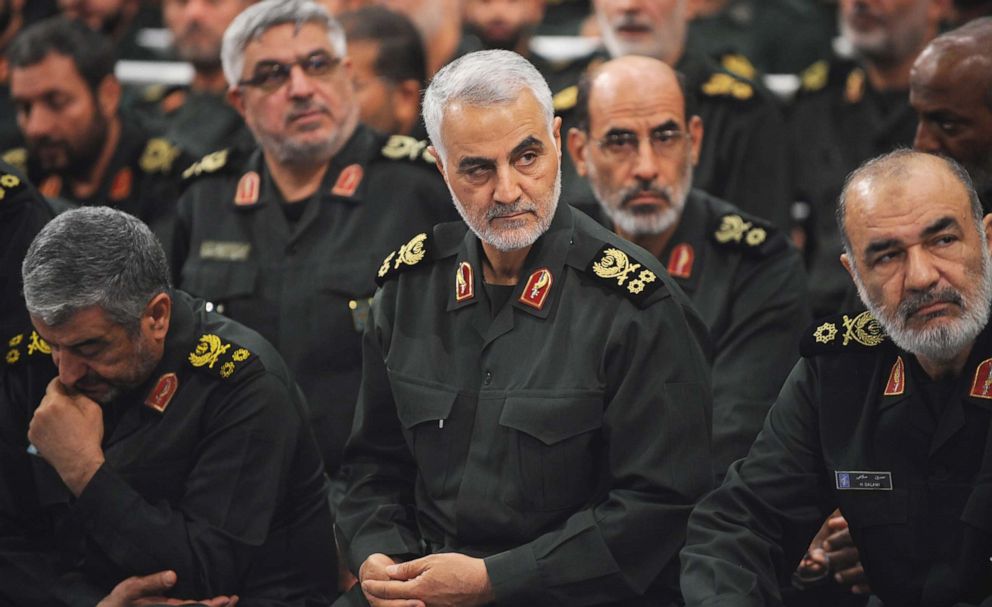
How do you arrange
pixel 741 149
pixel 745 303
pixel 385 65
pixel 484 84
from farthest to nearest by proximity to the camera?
pixel 385 65 < pixel 741 149 < pixel 745 303 < pixel 484 84

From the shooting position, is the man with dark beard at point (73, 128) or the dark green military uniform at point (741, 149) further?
the man with dark beard at point (73, 128)

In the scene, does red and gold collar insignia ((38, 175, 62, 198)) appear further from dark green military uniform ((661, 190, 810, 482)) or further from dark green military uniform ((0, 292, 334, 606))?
dark green military uniform ((661, 190, 810, 482))

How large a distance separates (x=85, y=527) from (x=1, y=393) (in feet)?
1.77

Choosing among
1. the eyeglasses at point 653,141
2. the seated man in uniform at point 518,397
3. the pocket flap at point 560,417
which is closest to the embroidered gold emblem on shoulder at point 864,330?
the seated man in uniform at point 518,397

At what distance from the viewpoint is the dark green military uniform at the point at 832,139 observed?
5.54m

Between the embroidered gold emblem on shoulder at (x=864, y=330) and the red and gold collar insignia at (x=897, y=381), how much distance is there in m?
0.07

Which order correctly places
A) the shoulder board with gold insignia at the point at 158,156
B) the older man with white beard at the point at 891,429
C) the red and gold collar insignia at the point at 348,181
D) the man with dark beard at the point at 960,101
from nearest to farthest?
1. the older man with white beard at the point at 891,429
2. the man with dark beard at the point at 960,101
3. the red and gold collar insignia at the point at 348,181
4. the shoulder board with gold insignia at the point at 158,156

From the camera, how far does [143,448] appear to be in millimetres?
3918

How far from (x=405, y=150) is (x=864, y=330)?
6.19 ft

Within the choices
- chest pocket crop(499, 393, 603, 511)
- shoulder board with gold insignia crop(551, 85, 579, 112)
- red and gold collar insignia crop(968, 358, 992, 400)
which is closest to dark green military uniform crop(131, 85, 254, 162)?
shoulder board with gold insignia crop(551, 85, 579, 112)

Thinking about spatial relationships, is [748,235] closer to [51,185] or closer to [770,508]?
[770,508]

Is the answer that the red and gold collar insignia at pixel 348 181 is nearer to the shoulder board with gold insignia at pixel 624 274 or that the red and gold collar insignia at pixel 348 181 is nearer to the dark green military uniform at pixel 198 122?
the dark green military uniform at pixel 198 122

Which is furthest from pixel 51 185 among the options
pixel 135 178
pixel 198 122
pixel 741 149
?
pixel 741 149

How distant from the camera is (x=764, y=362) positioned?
4.50 metres
